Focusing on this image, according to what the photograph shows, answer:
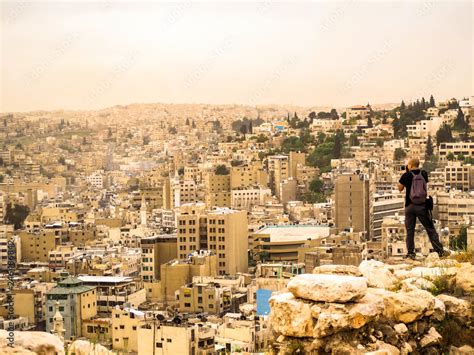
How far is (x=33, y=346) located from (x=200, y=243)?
1771cm

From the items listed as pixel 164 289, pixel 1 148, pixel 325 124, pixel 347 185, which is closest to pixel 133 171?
pixel 1 148

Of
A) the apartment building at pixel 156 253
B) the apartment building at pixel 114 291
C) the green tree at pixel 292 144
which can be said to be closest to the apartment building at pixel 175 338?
the apartment building at pixel 114 291

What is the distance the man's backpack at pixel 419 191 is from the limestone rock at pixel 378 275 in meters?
0.48

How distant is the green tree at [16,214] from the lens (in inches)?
1163

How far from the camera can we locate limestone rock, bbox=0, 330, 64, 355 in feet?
8.20

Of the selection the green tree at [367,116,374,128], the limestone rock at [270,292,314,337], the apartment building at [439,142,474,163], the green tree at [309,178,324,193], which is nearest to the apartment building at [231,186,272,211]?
the green tree at [309,178,324,193]

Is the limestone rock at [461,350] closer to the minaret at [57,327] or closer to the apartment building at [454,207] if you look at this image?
the minaret at [57,327]

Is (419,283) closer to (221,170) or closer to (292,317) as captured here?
(292,317)

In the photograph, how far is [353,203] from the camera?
22.9 metres

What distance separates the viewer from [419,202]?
4.17 m

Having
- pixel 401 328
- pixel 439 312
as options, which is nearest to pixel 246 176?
pixel 439 312

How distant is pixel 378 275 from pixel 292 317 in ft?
2.37

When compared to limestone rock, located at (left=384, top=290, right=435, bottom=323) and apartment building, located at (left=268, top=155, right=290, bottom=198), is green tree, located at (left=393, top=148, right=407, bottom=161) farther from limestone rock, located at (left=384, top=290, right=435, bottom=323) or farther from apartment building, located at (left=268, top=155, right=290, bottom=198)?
limestone rock, located at (left=384, top=290, right=435, bottom=323)

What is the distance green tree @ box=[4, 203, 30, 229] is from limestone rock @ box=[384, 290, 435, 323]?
26003 mm
